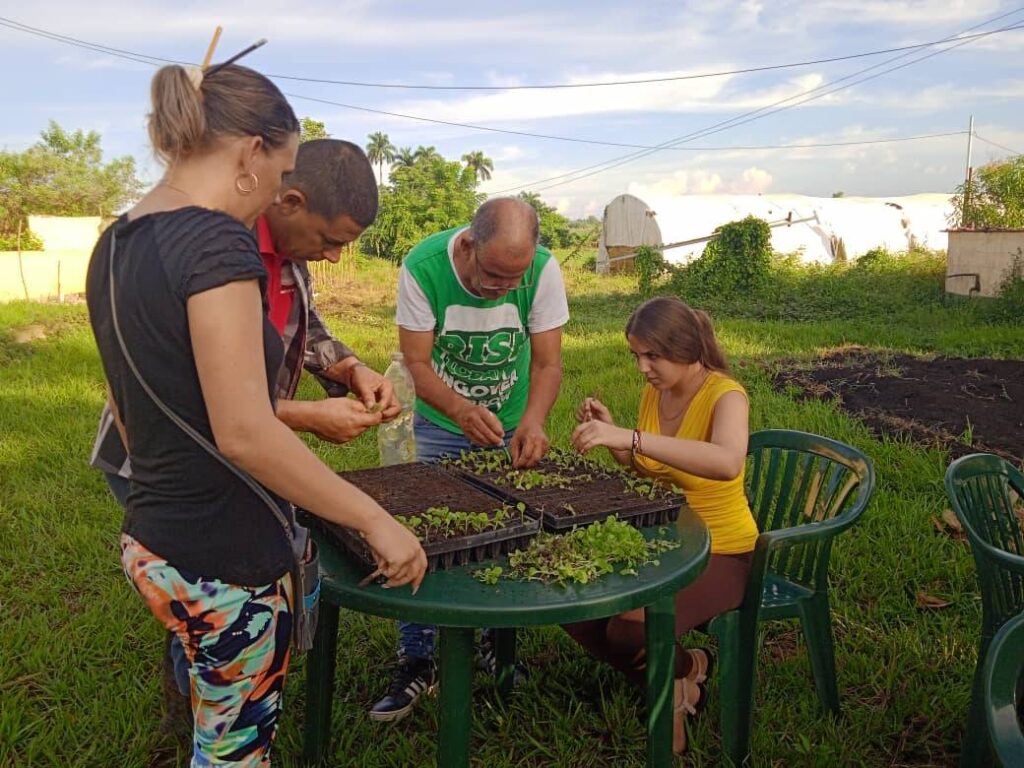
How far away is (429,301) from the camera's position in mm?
3170

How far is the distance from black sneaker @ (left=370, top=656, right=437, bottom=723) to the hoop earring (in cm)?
209

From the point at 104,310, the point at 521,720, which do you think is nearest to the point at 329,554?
the point at 104,310

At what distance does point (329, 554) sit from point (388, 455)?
74.5 inches

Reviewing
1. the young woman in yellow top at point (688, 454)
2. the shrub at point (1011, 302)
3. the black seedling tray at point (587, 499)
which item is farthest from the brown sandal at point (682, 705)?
the shrub at point (1011, 302)

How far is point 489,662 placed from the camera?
327 centimetres

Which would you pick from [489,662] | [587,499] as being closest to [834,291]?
[489,662]

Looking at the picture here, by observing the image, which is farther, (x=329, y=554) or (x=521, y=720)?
(x=521, y=720)

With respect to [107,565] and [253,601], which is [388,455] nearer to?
[107,565]

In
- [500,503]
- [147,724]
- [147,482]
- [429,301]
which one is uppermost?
[429,301]

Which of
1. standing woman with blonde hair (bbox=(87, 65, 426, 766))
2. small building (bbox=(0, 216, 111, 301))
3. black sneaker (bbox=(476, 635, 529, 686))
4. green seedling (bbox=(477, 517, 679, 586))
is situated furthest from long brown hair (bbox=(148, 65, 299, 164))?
small building (bbox=(0, 216, 111, 301))

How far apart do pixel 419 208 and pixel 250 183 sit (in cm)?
2744

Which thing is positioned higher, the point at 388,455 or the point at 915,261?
the point at 915,261

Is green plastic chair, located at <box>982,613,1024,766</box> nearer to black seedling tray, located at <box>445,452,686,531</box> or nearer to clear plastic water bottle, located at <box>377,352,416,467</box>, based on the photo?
black seedling tray, located at <box>445,452,686,531</box>

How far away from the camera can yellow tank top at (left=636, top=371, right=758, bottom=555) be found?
2.71 metres
